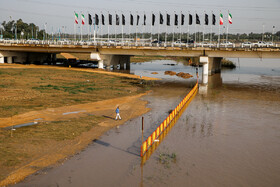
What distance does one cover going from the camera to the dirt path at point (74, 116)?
20391mm

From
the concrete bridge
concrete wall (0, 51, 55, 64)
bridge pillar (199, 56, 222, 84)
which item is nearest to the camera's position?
the concrete bridge

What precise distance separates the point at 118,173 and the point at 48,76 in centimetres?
4829

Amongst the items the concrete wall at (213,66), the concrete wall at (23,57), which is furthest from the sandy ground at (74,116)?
the concrete wall at (23,57)

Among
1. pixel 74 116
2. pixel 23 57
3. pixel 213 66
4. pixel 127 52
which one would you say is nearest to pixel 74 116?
pixel 74 116

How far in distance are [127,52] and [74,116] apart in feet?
152

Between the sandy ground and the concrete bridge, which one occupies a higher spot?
the concrete bridge

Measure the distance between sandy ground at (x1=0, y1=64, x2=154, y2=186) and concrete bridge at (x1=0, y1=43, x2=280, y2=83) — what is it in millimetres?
26858

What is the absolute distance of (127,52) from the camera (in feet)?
255

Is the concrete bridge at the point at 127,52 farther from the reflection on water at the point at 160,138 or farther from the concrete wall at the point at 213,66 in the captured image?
the reflection on water at the point at 160,138

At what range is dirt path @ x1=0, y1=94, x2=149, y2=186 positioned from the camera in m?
20.4

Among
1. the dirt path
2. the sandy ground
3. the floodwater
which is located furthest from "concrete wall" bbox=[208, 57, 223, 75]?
the floodwater

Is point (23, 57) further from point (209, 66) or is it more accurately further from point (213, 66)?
point (213, 66)

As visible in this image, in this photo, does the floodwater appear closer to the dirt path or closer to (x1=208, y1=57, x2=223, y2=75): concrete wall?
the dirt path

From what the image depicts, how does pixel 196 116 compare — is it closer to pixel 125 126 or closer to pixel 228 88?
pixel 125 126
